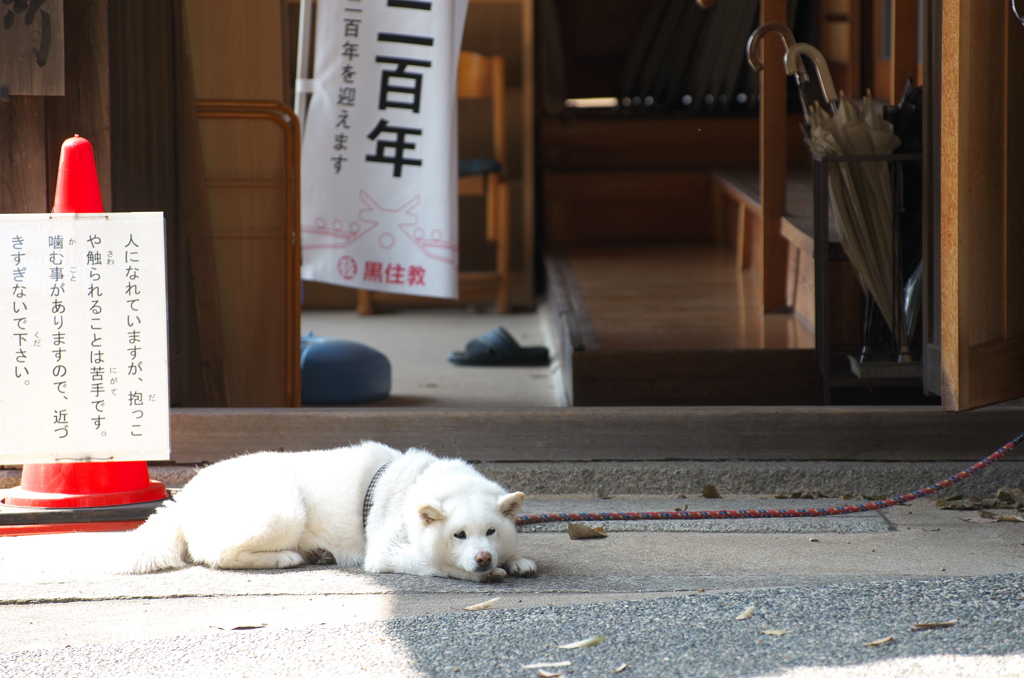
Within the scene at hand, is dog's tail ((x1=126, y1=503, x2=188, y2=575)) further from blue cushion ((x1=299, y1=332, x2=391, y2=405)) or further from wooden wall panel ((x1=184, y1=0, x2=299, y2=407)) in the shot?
blue cushion ((x1=299, y1=332, x2=391, y2=405))

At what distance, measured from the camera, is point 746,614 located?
7.56 feet

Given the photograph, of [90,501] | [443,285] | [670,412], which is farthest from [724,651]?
[443,285]

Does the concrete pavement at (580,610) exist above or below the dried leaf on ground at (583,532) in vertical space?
below

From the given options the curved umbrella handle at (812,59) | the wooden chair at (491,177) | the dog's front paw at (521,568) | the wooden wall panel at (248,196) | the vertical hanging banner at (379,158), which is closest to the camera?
the dog's front paw at (521,568)

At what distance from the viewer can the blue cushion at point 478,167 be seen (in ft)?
23.4

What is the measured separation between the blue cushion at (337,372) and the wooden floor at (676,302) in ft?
3.19

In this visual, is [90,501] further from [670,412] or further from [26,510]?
[670,412]

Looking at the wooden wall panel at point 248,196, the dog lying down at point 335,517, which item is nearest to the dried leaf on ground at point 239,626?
the dog lying down at point 335,517

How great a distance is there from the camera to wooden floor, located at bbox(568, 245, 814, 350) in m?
4.50

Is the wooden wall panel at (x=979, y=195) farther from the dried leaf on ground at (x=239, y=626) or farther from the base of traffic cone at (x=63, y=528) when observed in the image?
the base of traffic cone at (x=63, y=528)

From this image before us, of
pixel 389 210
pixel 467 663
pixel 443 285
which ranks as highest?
pixel 389 210

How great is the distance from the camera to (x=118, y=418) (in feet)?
9.32

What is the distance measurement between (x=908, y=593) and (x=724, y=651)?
50 cm

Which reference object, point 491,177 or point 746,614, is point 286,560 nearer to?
point 746,614
